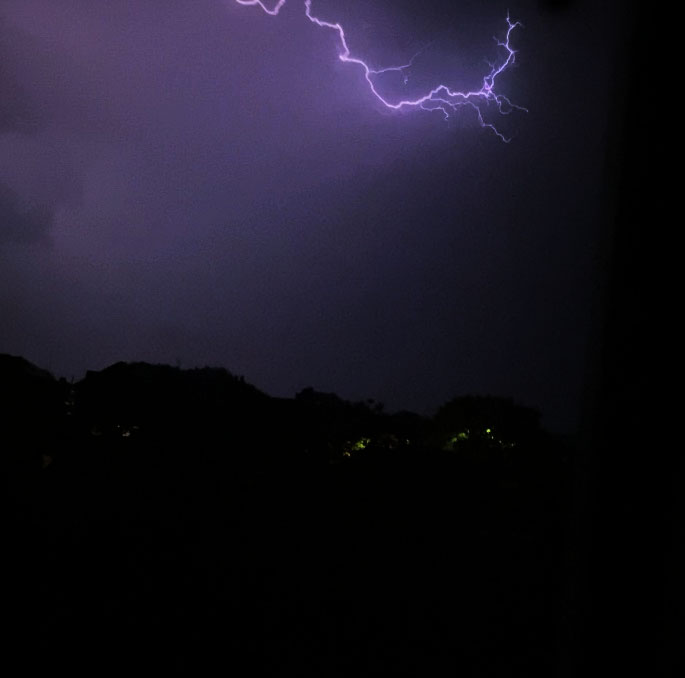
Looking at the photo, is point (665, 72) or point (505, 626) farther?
point (505, 626)

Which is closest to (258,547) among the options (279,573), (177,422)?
(279,573)

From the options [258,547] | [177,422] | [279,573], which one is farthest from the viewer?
[177,422]

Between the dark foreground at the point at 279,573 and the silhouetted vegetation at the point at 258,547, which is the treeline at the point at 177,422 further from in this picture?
the dark foreground at the point at 279,573

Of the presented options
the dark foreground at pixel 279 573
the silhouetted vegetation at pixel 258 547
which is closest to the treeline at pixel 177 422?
the silhouetted vegetation at pixel 258 547

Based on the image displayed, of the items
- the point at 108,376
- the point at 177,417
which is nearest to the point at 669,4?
the point at 177,417

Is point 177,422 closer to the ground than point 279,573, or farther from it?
farther from it

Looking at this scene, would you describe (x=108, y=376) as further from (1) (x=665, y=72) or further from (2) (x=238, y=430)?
(1) (x=665, y=72)

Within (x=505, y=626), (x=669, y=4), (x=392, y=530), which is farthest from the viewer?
(x=392, y=530)

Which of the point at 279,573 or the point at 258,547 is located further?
the point at 258,547

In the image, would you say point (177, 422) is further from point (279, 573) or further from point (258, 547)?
point (279, 573)
